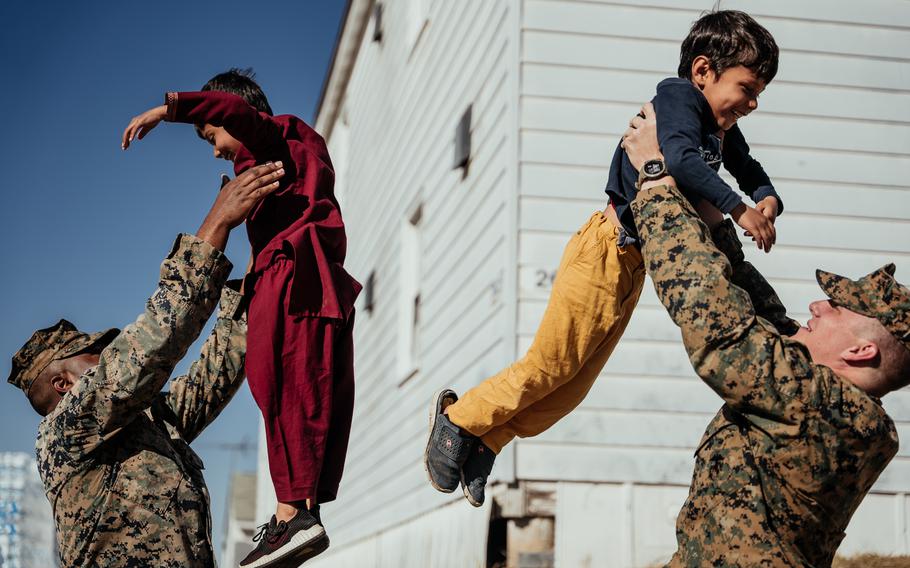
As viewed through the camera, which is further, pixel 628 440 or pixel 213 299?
pixel 628 440

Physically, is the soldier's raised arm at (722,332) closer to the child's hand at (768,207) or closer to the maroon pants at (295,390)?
the child's hand at (768,207)

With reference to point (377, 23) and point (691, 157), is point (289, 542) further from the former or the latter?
point (377, 23)

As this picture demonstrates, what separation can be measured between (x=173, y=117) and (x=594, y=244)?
1.46m

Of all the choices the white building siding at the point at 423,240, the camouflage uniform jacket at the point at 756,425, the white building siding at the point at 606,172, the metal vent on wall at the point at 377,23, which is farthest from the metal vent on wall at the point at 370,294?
the camouflage uniform jacket at the point at 756,425

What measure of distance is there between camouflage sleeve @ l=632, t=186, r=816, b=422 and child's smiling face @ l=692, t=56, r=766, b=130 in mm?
905

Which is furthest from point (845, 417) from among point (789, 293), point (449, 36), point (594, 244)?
point (449, 36)

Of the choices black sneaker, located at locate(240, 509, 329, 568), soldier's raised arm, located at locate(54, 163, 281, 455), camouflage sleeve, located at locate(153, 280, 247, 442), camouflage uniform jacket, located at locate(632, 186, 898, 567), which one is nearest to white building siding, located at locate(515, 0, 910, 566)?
camouflage sleeve, located at locate(153, 280, 247, 442)

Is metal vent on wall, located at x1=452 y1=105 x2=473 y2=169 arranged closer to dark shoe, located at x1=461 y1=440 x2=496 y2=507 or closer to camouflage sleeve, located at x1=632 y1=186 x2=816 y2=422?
dark shoe, located at x1=461 y1=440 x2=496 y2=507

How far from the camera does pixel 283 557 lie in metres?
3.24

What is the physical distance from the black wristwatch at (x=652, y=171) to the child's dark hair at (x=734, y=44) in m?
0.66

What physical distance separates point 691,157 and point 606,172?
15.9ft

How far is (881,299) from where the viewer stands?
8.99 ft

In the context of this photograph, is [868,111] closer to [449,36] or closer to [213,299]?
[449,36]

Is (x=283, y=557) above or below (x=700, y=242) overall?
below
